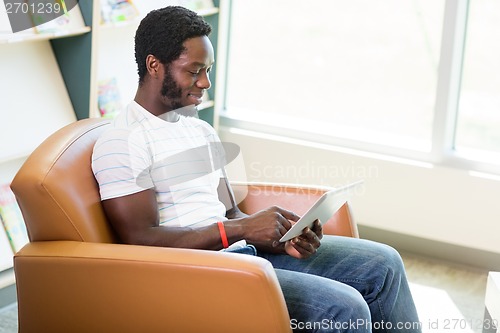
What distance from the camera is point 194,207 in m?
2.25

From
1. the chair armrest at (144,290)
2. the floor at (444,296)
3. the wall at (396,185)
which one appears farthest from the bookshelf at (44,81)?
the chair armrest at (144,290)

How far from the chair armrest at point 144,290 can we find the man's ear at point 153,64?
0.51 metres

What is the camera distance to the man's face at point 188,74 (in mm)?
2193

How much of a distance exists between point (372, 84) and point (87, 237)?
2107 millimetres

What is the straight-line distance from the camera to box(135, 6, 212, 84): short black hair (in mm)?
2184

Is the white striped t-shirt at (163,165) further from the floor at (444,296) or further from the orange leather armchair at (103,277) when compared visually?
the floor at (444,296)

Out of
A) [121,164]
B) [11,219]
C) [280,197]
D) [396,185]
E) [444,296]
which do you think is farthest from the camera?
[396,185]

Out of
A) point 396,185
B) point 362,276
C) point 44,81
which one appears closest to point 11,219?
point 44,81

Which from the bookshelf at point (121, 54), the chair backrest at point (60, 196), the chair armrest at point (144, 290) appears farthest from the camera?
the bookshelf at point (121, 54)

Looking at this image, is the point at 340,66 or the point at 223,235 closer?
the point at 223,235

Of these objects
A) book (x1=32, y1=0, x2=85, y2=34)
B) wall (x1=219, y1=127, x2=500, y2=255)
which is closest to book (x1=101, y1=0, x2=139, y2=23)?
book (x1=32, y1=0, x2=85, y2=34)

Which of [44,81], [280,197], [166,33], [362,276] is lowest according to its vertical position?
[362,276]

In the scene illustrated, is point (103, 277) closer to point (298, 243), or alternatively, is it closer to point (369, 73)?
point (298, 243)

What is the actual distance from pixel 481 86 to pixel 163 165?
1.89 m
